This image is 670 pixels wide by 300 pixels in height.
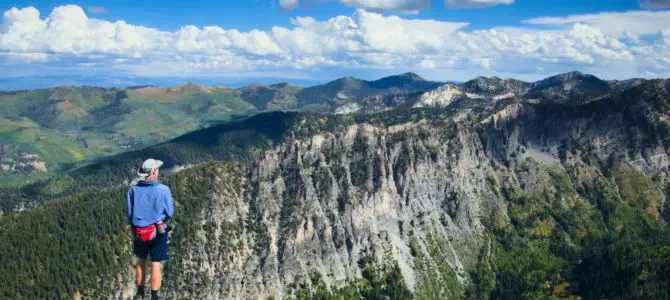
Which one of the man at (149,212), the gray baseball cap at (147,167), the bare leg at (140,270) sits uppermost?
the gray baseball cap at (147,167)

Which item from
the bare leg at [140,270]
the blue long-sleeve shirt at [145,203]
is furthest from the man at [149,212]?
the bare leg at [140,270]

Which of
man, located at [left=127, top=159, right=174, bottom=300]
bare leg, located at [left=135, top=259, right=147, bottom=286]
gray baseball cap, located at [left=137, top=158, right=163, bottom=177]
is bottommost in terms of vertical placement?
bare leg, located at [left=135, top=259, right=147, bottom=286]

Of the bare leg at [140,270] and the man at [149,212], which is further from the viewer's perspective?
→ the bare leg at [140,270]

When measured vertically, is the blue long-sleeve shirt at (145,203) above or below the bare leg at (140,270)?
above

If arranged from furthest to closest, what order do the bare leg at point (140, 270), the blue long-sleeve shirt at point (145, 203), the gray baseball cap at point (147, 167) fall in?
the bare leg at point (140, 270), the blue long-sleeve shirt at point (145, 203), the gray baseball cap at point (147, 167)

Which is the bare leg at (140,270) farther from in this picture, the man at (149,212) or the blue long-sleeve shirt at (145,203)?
the blue long-sleeve shirt at (145,203)

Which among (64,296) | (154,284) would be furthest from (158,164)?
(64,296)

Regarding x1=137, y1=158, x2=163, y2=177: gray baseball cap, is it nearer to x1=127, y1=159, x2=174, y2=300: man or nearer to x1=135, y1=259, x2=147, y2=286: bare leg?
x1=127, y1=159, x2=174, y2=300: man

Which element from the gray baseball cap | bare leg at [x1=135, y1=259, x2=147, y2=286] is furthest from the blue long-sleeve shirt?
bare leg at [x1=135, y1=259, x2=147, y2=286]

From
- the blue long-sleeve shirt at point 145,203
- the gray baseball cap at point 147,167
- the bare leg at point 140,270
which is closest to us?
the gray baseball cap at point 147,167
